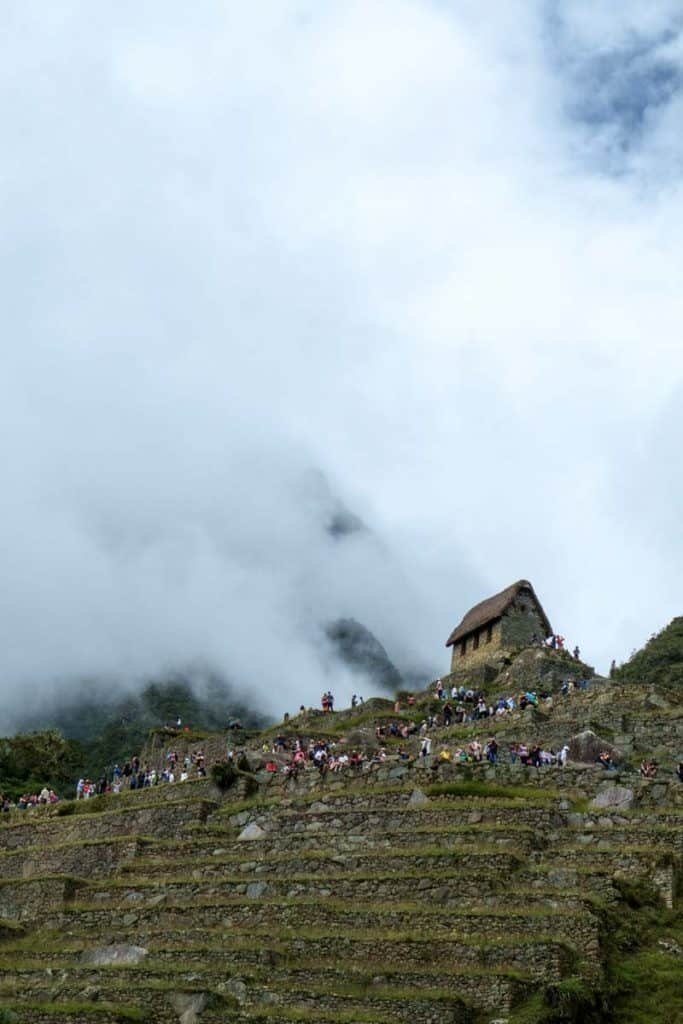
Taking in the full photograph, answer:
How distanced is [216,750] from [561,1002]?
116 feet

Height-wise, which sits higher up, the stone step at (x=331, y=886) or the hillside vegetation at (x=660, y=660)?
the hillside vegetation at (x=660, y=660)

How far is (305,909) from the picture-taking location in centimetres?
3027

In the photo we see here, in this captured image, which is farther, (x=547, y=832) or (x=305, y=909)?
(x=547, y=832)

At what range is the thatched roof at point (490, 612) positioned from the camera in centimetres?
6388

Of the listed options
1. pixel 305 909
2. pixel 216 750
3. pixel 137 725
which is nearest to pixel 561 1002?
pixel 305 909

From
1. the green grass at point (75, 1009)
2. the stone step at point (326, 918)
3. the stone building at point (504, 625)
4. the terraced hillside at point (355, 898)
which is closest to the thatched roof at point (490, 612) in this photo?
the stone building at point (504, 625)

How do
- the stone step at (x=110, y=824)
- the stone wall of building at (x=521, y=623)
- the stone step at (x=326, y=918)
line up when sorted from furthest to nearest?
the stone wall of building at (x=521, y=623) → the stone step at (x=110, y=824) → the stone step at (x=326, y=918)

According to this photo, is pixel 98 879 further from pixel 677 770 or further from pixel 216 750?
pixel 216 750

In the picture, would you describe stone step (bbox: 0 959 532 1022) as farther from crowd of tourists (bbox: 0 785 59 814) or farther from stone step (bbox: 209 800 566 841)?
crowd of tourists (bbox: 0 785 59 814)

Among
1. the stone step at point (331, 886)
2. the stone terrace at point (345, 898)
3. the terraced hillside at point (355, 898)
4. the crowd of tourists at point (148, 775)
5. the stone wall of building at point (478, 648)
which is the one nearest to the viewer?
the terraced hillside at point (355, 898)

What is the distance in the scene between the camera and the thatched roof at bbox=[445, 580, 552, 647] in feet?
210

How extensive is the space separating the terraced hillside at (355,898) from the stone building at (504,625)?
783 inches

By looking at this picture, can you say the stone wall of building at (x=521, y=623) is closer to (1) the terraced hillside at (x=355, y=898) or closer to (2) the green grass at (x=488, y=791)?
(1) the terraced hillside at (x=355, y=898)

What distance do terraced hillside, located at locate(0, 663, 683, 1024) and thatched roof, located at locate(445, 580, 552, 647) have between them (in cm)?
2063
